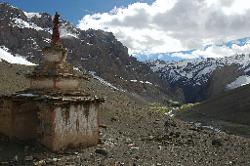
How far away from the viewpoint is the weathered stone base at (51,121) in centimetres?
2003

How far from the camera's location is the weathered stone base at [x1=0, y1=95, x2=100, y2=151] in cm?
2003

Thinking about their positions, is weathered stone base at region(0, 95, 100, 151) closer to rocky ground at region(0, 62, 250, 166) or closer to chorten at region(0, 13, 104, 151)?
chorten at region(0, 13, 104, 151)

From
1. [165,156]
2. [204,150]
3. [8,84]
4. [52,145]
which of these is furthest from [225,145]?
[8,84]

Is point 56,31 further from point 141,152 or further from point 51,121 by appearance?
point 141,152

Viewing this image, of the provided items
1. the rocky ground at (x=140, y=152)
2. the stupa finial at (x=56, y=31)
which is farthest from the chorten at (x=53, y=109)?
the rocky ground at (x=140, y=152)

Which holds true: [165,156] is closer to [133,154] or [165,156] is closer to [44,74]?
[133,154]

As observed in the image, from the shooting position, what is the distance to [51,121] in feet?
65.5

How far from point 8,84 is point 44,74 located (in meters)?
27.4

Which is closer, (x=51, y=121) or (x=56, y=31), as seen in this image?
(x=51, y=121)

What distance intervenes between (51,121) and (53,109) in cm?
55

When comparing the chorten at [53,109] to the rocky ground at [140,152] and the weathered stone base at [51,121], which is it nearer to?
the weathered stone base at [51,121]

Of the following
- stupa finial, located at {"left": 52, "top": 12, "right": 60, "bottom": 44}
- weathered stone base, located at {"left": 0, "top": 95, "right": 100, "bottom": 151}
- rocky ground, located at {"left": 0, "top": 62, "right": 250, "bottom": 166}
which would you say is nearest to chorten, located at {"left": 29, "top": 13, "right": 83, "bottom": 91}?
stupa finial, located at {"left": 52, "top": 12, "right": 60, "bottom": 44}

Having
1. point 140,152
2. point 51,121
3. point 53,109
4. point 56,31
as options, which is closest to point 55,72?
point 53,109

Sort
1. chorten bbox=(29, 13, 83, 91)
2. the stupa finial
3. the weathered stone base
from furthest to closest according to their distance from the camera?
1. the stupa finial
2. chorten bbox=(29, 13, 83, 91)
3. the weathered stone base
